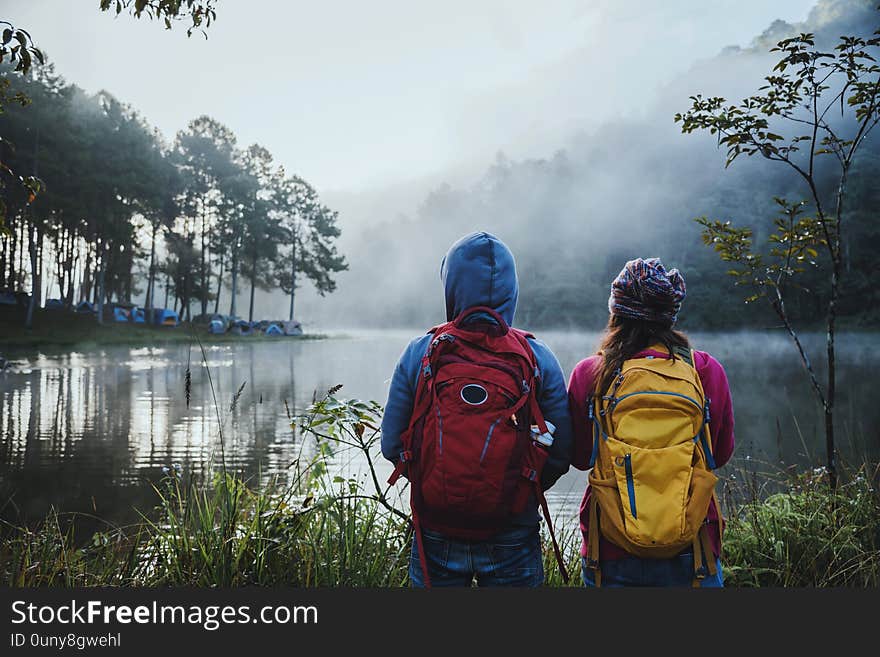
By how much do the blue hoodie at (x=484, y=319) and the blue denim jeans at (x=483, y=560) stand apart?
92 millimetres

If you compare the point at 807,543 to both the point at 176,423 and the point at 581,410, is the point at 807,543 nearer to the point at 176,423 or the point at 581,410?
the point at 581,410

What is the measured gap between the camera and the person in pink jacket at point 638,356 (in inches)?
67.2

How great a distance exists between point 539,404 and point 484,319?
0.30 meters

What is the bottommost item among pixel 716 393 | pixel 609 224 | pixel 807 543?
pixel 807 543

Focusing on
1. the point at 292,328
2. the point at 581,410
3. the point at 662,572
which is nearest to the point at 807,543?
the point at 662,572

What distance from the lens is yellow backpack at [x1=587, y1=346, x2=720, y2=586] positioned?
1605 millimetres

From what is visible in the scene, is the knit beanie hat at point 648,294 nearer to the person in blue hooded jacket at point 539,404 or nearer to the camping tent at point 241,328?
the person in blue hooded jacket at point 539,404

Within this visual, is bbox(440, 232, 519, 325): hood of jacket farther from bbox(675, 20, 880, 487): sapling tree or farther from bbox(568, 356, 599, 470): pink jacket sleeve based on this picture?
bbox(675, 20, 880, 487): sapling tree

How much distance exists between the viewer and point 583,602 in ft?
6.02

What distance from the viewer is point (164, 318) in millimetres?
35781

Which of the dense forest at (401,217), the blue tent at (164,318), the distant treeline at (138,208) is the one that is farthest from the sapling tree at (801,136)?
the blue tent at (164,318)

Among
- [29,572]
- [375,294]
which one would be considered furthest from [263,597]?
[375,294]

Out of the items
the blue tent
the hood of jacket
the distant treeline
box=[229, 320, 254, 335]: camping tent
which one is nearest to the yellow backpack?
the hood of jacket

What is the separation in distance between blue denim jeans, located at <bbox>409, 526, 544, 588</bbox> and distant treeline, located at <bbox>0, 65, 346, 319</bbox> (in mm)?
16471
